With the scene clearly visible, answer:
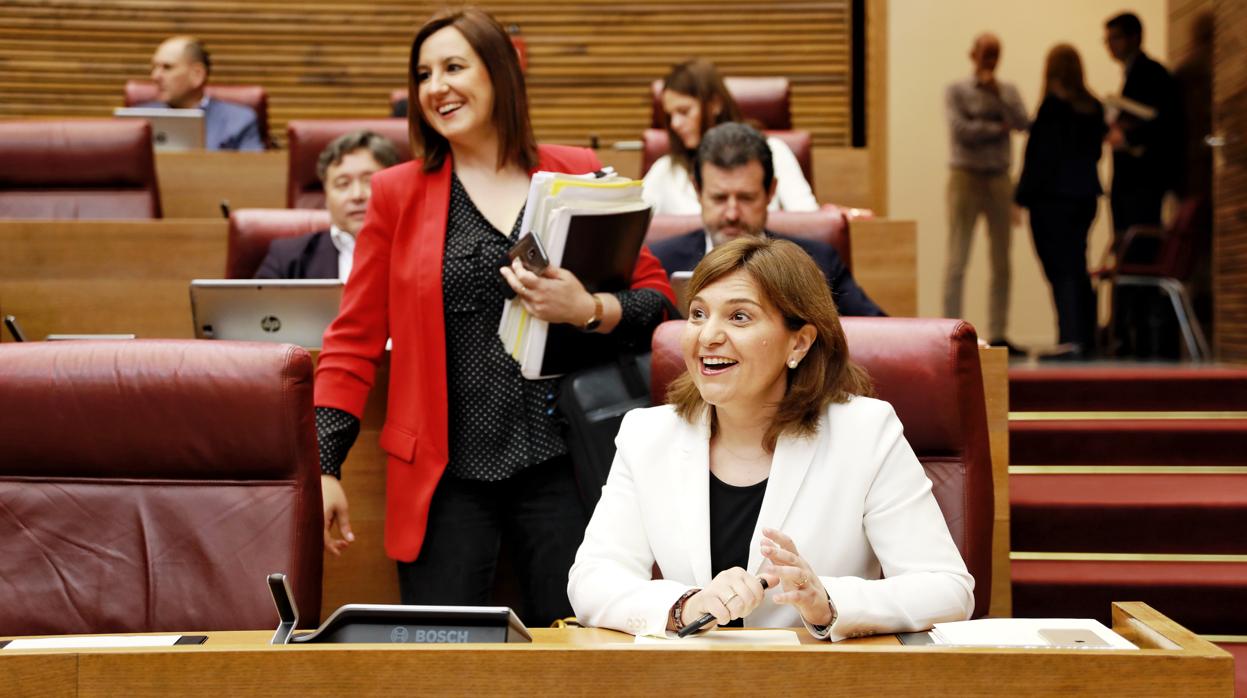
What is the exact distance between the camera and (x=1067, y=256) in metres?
5.53

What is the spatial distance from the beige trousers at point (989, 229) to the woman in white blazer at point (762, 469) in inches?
185

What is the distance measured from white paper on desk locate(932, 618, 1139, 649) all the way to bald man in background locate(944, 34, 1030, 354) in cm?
460

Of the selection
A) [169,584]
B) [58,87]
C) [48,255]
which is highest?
[58,87]

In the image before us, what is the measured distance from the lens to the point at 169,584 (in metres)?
Answer: 1.71

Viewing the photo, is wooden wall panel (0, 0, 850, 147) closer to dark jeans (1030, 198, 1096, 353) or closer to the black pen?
dark jeans (1030, 198, 1096, 353)

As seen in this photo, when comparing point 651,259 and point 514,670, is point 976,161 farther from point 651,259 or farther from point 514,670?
point 514,670

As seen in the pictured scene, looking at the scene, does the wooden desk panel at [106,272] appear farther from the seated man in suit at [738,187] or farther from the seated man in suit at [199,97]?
the seated man in suit at [199,97]

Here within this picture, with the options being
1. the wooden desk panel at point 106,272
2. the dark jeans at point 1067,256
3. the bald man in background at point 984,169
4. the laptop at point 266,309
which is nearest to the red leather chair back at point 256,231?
the wooden desk panel at point 106,272

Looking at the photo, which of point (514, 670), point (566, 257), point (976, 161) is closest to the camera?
point (514, 670)

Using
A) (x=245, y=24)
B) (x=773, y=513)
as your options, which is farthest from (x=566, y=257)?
(x=245, y=24)

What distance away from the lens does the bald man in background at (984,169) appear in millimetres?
5980

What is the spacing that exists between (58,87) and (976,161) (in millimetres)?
4390

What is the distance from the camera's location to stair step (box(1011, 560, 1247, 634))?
2.62 meters

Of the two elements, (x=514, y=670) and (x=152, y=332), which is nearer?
(x=514, y=670)
